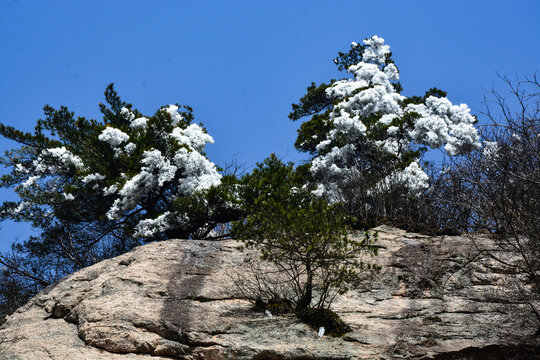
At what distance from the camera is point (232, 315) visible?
750cm

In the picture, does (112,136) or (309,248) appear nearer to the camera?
(309,248)

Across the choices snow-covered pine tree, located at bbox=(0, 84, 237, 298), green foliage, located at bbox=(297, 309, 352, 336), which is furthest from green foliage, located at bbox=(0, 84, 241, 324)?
green foliage, located at bbox=(297, 309, 352, 336)

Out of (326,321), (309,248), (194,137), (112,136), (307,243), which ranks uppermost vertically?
(194,137)

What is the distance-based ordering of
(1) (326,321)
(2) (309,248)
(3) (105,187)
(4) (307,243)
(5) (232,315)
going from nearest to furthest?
(1) (326,321) → (2) (309,248) → (5) (232,315) → (4) (307,243) → (3) (105,187)

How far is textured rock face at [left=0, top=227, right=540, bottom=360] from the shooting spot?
6617mm

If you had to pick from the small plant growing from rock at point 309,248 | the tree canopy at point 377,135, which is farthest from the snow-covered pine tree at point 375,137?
the small plant growing from rock at point 309,248

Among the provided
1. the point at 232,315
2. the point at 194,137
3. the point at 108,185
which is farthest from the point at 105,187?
the point at 232,315

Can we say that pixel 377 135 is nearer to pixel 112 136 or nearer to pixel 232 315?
pixel 112 136

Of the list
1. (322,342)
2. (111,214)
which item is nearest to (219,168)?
(111,214)

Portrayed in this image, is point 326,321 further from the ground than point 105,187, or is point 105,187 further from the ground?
point 105,187

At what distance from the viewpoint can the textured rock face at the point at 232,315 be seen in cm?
662

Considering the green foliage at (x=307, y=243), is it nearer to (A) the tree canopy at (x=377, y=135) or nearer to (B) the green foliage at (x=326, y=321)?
(B) the green foliage at (x=326, y=321)

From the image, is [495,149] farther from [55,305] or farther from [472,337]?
[55,305]

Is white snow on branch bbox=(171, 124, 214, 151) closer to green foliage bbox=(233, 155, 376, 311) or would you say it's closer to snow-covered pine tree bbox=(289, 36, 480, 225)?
snow-covered pine tree bbox=(289, 36, 480, 225)
